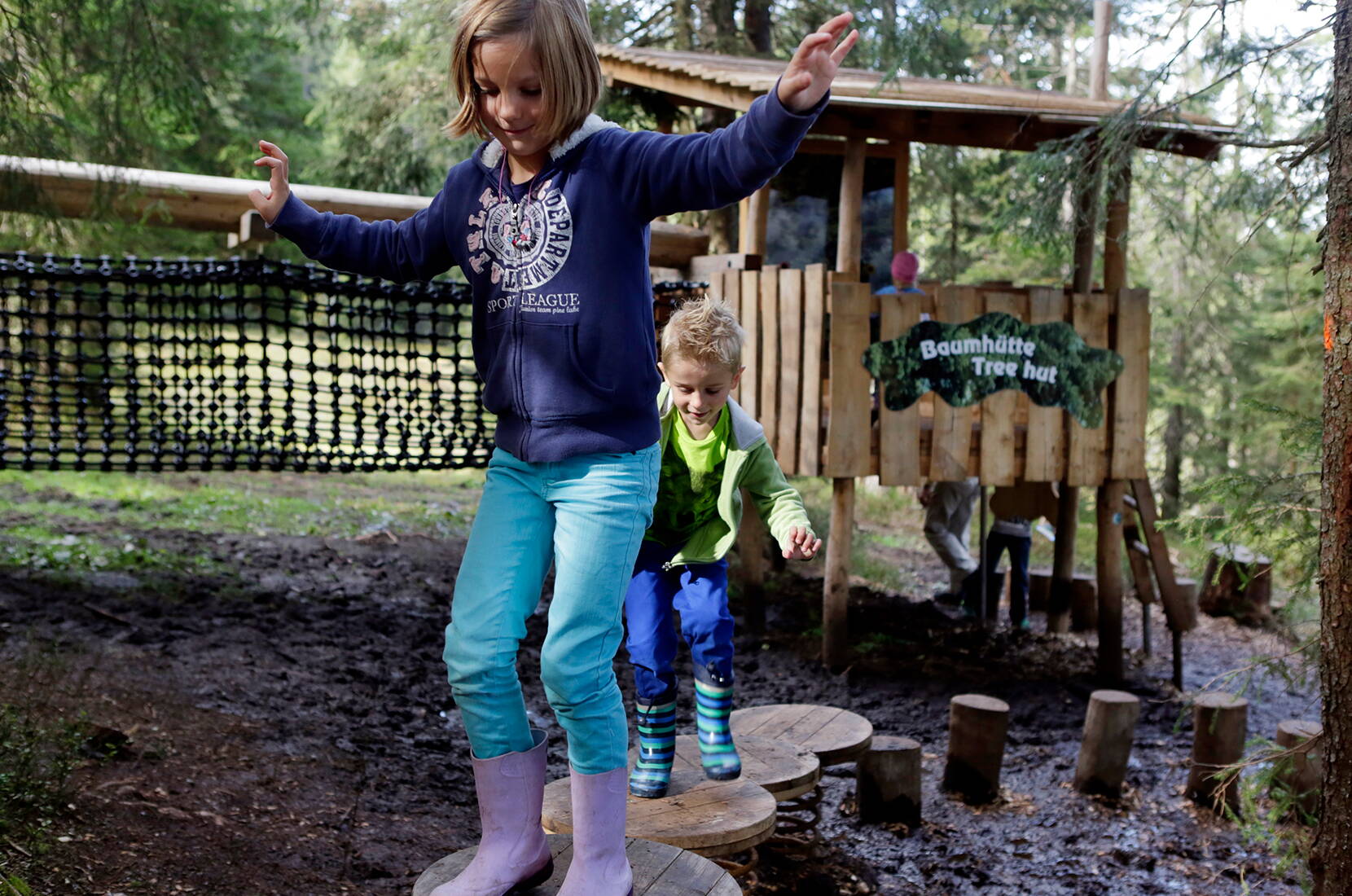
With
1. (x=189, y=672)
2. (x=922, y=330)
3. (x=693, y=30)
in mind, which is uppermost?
(x=693, y=30)

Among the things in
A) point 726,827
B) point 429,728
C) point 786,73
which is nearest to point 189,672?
point 429,728

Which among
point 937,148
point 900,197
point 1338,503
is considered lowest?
point 1338,503

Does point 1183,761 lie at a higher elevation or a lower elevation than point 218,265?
lower

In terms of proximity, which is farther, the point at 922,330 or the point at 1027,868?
the point at 922,330

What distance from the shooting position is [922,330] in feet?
22.5

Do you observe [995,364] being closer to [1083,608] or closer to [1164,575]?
[1164,575]

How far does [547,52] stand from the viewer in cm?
240

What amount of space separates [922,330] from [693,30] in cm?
561

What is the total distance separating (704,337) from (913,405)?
12.7ft

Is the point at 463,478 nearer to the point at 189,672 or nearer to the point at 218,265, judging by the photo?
the point at 218,265

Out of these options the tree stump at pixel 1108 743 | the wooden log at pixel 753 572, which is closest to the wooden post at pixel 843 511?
the wooden log at pixel 753 572

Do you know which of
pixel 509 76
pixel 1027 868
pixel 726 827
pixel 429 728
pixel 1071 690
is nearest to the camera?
pixel 509 76

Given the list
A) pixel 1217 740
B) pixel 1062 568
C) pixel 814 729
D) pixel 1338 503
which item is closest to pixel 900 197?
pixel 1062 568

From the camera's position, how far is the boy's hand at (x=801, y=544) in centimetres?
290
